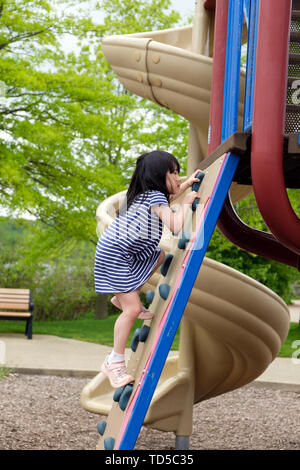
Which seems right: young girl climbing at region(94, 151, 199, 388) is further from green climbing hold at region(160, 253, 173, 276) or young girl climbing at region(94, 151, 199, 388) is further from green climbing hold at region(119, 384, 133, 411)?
green climbing hold at region(119, 384, 133, 411)

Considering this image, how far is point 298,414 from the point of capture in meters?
6.34

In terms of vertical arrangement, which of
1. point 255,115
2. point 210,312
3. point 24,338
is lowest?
point 24,338

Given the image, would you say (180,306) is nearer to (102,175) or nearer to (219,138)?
(219,138)

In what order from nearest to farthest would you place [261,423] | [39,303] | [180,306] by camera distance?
1. [180,306]
2. [261,423]
3. [39,303]

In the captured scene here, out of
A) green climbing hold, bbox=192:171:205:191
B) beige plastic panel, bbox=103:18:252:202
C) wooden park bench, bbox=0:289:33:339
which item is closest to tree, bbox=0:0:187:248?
wooden park bench, bbox=0:289:33:339

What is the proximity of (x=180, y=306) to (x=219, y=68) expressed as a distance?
149 cm

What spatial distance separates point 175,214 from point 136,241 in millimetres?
222

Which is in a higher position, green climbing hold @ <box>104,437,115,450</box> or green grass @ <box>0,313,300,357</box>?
green climbing hold @ <box>104,437,115,450</box>

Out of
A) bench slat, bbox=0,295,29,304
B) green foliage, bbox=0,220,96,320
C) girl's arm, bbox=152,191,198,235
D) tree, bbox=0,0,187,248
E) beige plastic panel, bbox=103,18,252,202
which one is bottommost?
green foliage, bbox=0,220,96,320

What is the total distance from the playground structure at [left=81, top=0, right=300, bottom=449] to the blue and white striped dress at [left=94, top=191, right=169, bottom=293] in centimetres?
15

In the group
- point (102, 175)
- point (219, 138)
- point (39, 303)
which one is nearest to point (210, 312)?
point (219, 138)

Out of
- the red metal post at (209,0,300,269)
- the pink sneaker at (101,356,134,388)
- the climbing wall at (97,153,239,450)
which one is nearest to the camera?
the climbing wall at (97,153,239,450)

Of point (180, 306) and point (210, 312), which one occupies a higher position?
point (180, 306)

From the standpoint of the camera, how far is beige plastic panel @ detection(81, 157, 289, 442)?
13.4ft
